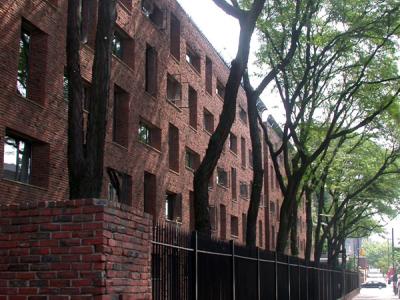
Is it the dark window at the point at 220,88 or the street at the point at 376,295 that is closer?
the dark window at the point at 220,88

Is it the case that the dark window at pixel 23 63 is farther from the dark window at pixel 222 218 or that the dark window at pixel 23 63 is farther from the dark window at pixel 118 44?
the dark window at pixel 222 218

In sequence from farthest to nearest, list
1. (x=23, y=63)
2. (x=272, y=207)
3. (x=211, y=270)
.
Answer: (x=272, y=207) → (x=23, y=63) → (x=211, y=270)

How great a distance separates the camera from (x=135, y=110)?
24828mm

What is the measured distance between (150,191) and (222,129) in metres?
14.3

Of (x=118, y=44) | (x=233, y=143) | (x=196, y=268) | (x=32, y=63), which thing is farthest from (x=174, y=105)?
(x=196, y=268)

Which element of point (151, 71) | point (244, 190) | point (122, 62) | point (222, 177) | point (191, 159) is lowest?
point (244, 190)

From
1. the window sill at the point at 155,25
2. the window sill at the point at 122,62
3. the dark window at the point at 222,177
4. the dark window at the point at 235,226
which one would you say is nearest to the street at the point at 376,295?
the dark window at the point at 235,226

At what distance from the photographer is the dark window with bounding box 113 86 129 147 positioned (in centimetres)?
2394

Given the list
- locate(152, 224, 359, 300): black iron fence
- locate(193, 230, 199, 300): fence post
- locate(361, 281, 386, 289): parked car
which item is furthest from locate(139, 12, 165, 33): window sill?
locate(361, 281, 386, 289): parked car

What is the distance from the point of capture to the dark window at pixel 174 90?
30.3 m

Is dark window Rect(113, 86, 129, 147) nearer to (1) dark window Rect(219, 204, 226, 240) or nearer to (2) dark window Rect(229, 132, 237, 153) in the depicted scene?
(1) dark window Rect(219, 204, 226, 240)

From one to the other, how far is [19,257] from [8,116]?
37.7 feet

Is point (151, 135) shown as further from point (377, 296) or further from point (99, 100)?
point (377, 296)

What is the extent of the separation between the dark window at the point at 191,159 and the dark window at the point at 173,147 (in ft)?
6.11
